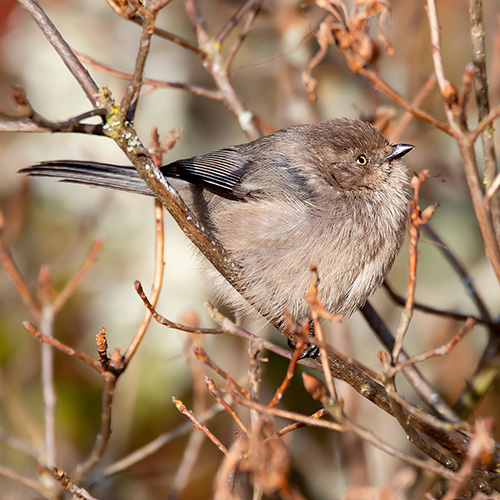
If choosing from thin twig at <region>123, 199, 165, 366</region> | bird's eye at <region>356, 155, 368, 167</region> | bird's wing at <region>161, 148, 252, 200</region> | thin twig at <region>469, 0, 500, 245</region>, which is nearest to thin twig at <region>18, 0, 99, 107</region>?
thin twig at <region>123, 199, 165, 366</region>

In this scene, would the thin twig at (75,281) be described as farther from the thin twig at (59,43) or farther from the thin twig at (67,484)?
the thin twig at (59,43)

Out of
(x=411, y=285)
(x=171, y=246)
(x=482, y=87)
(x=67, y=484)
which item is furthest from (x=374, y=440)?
(x=171, y=246)

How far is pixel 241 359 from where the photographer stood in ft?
17.1

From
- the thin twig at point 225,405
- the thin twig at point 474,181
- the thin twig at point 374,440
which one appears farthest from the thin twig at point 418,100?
the thin twig at point 374,440

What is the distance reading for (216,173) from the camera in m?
3.62

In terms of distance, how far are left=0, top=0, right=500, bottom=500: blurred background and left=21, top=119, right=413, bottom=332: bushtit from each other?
92cm

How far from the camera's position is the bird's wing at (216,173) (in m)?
3.55

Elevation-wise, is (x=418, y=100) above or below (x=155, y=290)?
above

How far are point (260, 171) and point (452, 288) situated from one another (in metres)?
2.49

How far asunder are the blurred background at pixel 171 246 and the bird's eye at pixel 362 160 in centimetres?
91

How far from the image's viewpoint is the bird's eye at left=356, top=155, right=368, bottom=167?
3637 mm

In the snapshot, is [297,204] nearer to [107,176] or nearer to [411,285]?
[107,176]

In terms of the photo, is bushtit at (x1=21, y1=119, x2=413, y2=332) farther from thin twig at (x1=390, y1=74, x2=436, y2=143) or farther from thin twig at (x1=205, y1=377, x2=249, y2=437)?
thin twig at (x1=205, y1=377, x2=249, y2=437)

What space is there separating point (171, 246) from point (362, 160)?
2421 mm
